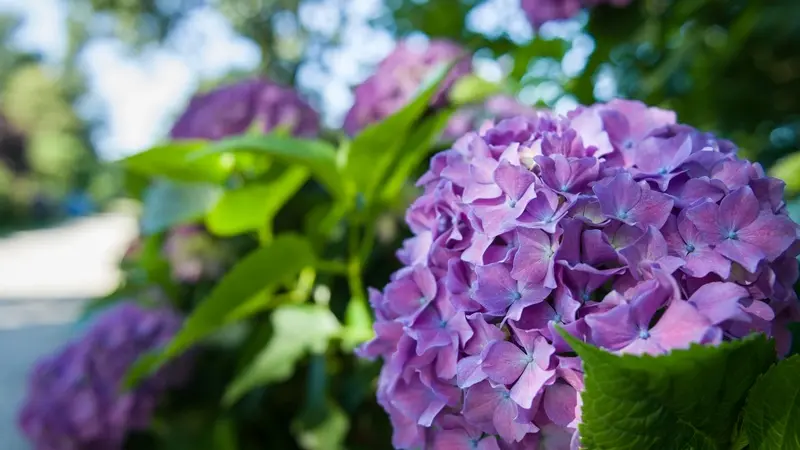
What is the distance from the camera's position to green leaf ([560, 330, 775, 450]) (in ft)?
0.72

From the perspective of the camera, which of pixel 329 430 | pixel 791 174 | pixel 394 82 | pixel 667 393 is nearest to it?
pixel 667 393

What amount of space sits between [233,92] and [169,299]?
0.26 meters

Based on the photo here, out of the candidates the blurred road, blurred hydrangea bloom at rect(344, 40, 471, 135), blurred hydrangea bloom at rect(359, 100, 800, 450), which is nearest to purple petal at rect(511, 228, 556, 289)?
blurred hydrangea bloom at rect(359, 100, 800, 450)

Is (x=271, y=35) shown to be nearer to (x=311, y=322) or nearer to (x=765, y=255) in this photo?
(x=311, y=322)

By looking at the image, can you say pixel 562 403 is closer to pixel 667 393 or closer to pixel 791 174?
pixel 667 393

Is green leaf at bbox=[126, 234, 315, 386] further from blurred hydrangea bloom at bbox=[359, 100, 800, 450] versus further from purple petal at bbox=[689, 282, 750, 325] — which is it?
purple petal at bbox=[689, 282, 750, 325]

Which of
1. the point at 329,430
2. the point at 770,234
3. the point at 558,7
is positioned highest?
the point at 770,234

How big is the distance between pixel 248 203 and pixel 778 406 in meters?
0.45

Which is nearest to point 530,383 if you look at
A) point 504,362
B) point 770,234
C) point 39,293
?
point 504,362

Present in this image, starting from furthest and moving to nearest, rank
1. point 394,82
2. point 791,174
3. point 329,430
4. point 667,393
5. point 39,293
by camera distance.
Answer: point 39,293 → point 394,82 → point 329,430 → point 791,174 → point 667,393

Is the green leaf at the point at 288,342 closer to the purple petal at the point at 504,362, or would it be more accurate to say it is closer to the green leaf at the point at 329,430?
the green leaf at the point at 329,430

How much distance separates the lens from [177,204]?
25.5 inches

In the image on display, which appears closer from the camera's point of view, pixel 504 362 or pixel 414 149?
pixel 504 362

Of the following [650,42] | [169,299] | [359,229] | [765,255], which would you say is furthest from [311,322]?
[650,42]
